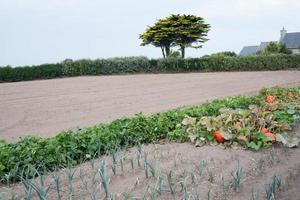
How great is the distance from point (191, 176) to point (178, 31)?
Result: 3561cm

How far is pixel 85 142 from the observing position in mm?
5438

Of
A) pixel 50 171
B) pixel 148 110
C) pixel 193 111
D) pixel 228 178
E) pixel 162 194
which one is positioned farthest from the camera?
pixel 148 110

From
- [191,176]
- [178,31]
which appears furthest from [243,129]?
[178,31]

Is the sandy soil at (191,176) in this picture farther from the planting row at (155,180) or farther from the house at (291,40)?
the house at (291,40)

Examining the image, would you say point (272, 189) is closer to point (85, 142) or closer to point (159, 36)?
point (85, 142)

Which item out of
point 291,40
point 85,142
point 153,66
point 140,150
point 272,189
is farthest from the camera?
point 291,40

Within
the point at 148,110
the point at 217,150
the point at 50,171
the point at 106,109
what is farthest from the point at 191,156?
the point at 106,109

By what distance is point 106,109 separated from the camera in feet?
40.0

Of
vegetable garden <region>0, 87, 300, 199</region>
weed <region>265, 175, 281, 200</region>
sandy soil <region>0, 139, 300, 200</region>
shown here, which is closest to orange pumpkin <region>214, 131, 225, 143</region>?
vegetable garden <region>0, 87, 300, 199</region>

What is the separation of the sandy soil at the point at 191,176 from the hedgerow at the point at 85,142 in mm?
199

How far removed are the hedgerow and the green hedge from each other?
23.1m

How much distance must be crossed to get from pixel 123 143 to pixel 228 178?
200cm

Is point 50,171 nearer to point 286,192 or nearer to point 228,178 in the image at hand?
point 228,178

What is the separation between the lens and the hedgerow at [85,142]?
189 inches
